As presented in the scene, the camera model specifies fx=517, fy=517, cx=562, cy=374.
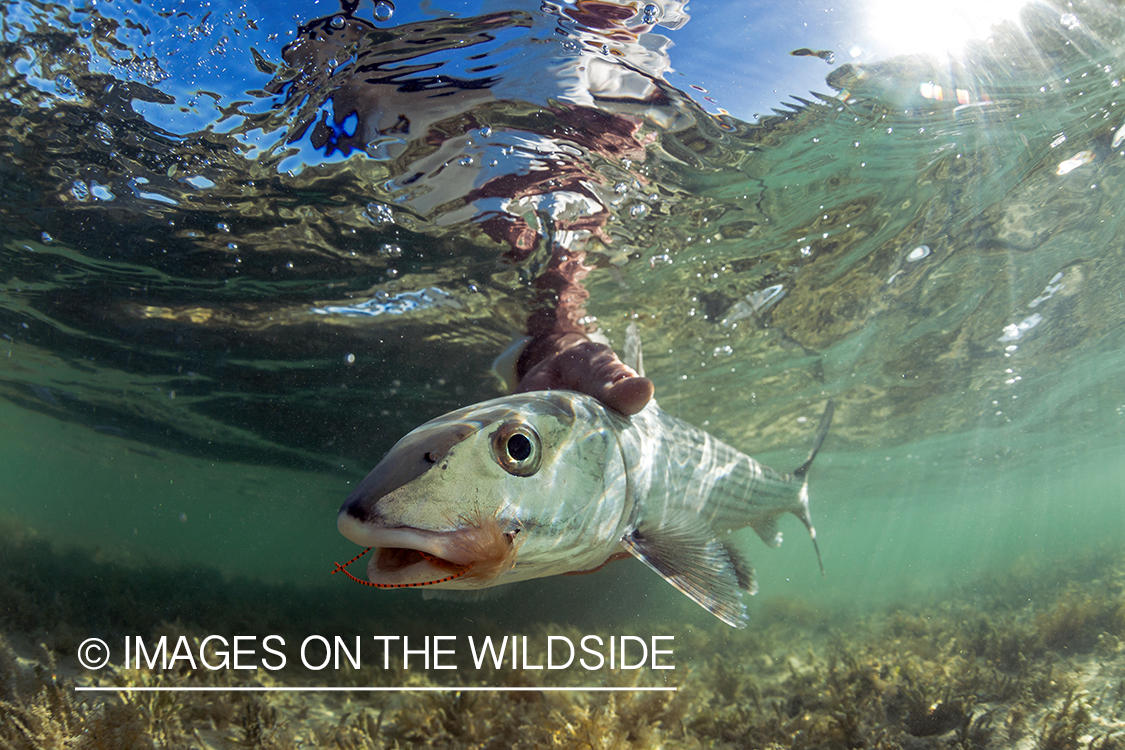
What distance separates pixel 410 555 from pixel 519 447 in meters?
0.69

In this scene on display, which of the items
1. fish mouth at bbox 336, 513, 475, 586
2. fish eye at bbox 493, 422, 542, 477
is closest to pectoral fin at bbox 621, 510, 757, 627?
fish eye at bbox 493, 422, 542, 477

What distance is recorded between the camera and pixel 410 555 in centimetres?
214

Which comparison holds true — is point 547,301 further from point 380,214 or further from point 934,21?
point 934,21

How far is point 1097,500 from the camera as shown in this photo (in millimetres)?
59938

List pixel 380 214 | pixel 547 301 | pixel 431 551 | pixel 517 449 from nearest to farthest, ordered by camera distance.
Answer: pixel 431 551 → pixel 517 449 → pixel 380 214 → pixel 547 301

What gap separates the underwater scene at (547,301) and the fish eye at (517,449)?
15 mm

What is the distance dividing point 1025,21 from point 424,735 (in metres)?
10.4

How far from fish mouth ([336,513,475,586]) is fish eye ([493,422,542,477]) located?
1.54ft

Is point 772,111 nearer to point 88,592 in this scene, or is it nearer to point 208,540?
point 88,592

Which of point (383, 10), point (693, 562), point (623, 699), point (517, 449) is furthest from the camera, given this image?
point (623, 699)

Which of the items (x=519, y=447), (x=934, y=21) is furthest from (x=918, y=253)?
(x=519, y=447)

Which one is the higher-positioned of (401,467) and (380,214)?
(380,214)

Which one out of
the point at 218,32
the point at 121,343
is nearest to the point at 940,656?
the point at 218,32

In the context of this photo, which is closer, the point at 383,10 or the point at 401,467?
the point at 401,467
